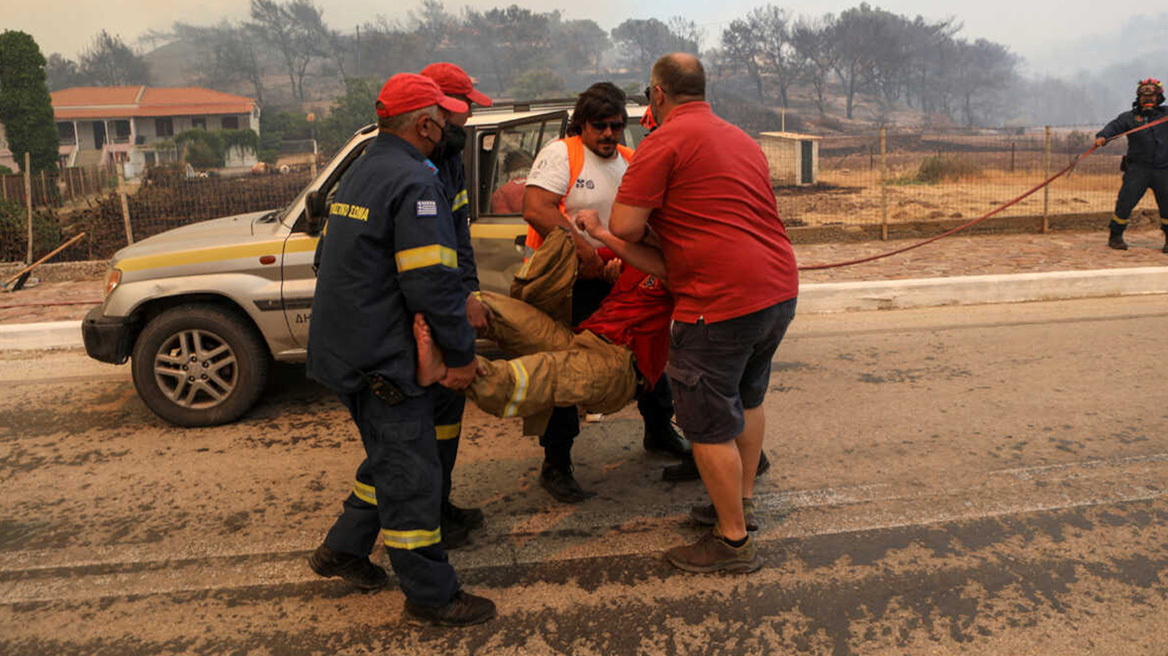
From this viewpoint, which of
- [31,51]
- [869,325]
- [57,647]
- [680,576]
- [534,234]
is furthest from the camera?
[31,51]

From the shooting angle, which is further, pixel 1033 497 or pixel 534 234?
pixel 534 234

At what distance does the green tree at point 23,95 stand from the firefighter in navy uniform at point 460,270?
4832 cm

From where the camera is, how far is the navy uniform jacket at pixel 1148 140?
1089cm

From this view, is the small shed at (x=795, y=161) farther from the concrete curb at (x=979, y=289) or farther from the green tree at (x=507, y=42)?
the green tree at (x=507, y=42)

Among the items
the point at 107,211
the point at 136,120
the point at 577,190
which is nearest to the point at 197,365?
the point at 577,190

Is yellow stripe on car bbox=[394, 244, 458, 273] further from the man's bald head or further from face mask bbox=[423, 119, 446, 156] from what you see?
the man's bald head

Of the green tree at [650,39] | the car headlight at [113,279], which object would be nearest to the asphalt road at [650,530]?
the car headlight at [113,279]

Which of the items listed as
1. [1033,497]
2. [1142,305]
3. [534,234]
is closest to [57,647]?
[534,234]

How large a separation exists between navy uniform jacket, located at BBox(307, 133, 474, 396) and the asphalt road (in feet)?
3.31

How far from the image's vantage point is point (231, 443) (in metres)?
5.46

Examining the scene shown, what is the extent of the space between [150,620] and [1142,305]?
8.43m

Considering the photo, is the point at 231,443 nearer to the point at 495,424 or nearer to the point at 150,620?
the point at 495,424

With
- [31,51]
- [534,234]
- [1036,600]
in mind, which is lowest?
[1036,600]

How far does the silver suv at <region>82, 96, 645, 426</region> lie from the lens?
569cm
